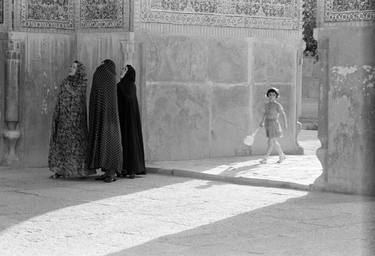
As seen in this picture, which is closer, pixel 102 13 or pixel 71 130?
pixel 71 130

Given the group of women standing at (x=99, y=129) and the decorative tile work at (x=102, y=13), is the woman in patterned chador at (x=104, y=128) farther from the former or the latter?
the decorative tile work at (x=102, y=13)

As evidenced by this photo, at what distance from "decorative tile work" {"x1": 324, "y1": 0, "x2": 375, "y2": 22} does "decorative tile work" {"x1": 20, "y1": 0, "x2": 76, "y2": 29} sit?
4366mm

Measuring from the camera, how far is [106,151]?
10500mm

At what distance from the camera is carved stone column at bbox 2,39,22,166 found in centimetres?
1184

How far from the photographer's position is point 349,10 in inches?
356

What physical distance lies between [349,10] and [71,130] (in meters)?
3.73

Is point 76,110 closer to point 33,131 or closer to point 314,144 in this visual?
point 33,131

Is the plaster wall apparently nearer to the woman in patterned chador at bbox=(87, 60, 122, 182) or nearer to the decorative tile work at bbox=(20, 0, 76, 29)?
the decorative tile work at bbox=(20, 0, 76, 29)

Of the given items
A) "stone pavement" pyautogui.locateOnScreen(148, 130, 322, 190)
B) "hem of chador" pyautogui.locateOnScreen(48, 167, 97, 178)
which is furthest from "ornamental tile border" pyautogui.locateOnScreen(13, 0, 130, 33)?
"hem of chador" pyautogui.locateOnScreen(48, 167, 97, 178)

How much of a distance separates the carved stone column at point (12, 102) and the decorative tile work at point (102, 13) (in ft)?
3.26

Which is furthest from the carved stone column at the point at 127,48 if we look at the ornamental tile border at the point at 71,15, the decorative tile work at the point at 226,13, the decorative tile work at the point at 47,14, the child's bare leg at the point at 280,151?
the child's bare leg at the point at 280,151

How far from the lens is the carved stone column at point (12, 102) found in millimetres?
11844

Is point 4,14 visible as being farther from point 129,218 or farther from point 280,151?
point 129,218

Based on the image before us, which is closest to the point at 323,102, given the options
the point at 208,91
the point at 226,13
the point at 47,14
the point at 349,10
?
the point at 349,10
